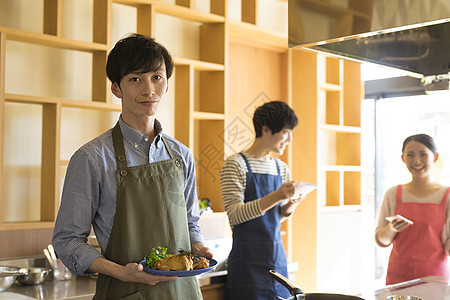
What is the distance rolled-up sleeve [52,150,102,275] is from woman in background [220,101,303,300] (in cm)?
120

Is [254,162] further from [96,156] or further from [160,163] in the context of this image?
[96,156]

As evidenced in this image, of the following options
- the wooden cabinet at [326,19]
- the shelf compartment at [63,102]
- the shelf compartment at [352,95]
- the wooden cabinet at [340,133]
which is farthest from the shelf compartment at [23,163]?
the shelf compartment at [352,95]

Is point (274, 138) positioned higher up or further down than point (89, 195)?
higher up

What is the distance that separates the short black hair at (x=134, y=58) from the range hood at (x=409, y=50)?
1.91ft

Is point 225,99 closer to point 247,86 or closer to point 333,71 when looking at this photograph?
point 247,86

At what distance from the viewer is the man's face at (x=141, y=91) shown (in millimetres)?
1600

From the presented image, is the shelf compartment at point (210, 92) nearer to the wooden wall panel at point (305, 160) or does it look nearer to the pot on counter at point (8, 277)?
the wooden wall panel at point (305, 160)

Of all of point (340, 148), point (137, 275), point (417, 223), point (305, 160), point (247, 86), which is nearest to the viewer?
point (137, 275)

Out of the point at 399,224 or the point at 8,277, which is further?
the point at 399,224

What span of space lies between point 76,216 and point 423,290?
1371mm

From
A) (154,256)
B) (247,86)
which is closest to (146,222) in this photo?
(154,256)

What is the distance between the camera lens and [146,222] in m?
1.62

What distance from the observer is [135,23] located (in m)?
3.47

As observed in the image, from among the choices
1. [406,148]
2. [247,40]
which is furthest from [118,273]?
[247,40]
